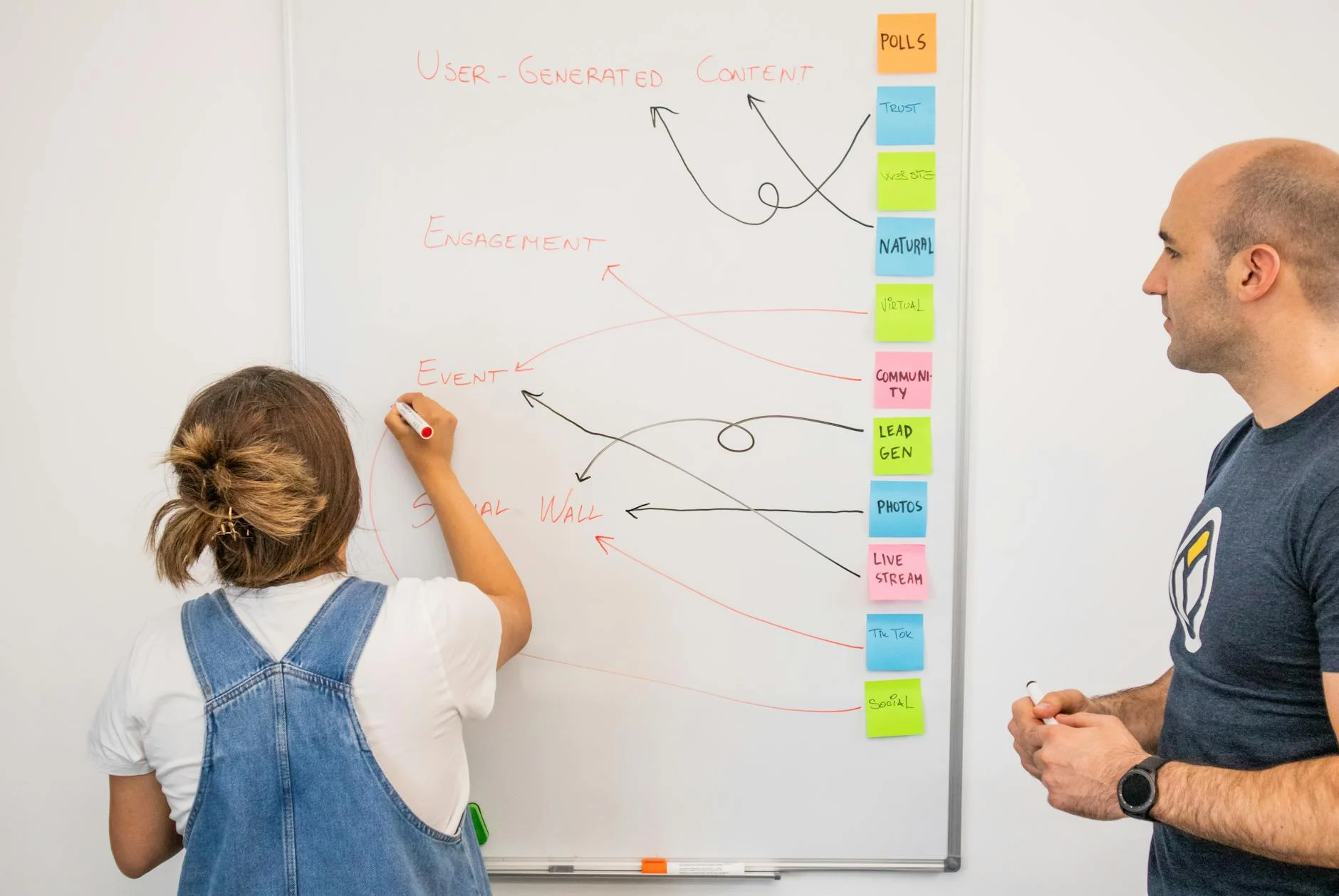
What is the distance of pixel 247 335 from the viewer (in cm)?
137

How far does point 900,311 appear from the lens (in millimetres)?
1345

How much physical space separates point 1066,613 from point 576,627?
78 centimetres

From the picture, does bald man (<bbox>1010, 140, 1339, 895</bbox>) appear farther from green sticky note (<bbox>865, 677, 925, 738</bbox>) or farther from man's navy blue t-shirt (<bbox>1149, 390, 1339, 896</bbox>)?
green sticky note (<bbox>865, 677, 925, 738</bbox>)

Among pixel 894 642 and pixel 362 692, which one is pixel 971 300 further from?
pixel 362 692

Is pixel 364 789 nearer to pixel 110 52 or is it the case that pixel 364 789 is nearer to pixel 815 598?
pixel 815 598

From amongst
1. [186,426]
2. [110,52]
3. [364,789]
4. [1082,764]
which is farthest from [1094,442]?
[110,52]

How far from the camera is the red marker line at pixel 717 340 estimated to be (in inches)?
52.8

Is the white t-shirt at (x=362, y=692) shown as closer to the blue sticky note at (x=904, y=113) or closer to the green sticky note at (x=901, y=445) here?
the green sticky note at (x=901, y=445)

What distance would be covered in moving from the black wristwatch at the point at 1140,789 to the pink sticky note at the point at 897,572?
0.47 m

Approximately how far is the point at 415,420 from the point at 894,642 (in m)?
0.80

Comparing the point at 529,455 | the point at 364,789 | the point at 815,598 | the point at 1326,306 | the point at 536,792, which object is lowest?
the point at 536,792

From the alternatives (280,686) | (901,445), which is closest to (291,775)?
(280,686)

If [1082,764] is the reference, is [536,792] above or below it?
below

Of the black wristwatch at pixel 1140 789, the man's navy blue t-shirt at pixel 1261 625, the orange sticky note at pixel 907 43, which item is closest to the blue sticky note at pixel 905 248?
the orange sticky note at pixel 907 43
